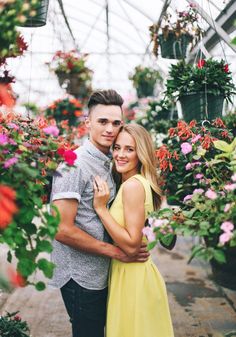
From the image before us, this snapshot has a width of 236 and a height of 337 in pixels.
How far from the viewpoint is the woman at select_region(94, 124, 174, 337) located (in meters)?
2.11

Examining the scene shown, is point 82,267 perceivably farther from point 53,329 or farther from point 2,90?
point 53,329

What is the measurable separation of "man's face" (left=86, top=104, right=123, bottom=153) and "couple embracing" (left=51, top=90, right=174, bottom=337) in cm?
7

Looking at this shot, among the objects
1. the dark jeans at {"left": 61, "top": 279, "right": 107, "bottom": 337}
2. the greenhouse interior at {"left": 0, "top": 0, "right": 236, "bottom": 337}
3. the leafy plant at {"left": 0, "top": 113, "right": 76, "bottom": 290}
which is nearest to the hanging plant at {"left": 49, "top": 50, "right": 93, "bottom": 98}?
the greenhouse interior at {"left": 0, "top": 0, "right": 236, "bottom": 337}

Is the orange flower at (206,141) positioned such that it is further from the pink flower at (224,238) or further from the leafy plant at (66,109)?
the leafy plant at (66,109)

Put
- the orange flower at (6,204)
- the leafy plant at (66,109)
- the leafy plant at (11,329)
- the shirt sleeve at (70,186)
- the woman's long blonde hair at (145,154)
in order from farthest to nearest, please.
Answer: the leafy plant at (66,109)
the leafy plant at (11,329)
the woman's long blonde hair at (145,154)
the shirt sleeve at (70,186)
the orange flower at (6,204)

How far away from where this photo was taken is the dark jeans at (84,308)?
216cm

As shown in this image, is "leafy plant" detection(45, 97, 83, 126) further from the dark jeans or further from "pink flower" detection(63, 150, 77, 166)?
"pink flower" detection(63, 150, 77, 166)

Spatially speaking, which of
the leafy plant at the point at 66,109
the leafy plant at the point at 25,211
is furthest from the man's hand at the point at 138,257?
the leafy plant at the point at 66,109

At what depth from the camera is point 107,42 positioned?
35.5 feet

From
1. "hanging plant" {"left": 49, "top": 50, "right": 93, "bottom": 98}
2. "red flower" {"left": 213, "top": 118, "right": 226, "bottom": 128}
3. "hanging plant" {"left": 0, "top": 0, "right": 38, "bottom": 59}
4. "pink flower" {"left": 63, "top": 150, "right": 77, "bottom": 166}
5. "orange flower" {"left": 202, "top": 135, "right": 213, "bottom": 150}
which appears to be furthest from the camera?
"hanging plant" {"left": 49, "top": 50, "right": 93, "bottom": 98}

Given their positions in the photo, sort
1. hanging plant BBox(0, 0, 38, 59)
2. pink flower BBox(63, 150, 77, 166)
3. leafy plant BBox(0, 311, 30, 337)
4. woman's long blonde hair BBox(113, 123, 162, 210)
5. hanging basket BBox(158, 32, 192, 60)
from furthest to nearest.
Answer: hanging basket BBox(158, 32, 192, 60), leafy plant BBox(0, 311, 30, 337), woman's long blonde hair BBox(113, 123, 162, 210), pink flower BBox(63, 150, 77, 166), hanging plant BBox(0, 0, 38, 59)

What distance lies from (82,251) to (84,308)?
0.27 m

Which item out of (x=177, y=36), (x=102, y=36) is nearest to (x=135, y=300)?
(x=177, y=36)

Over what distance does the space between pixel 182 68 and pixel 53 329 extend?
2.33 meters
